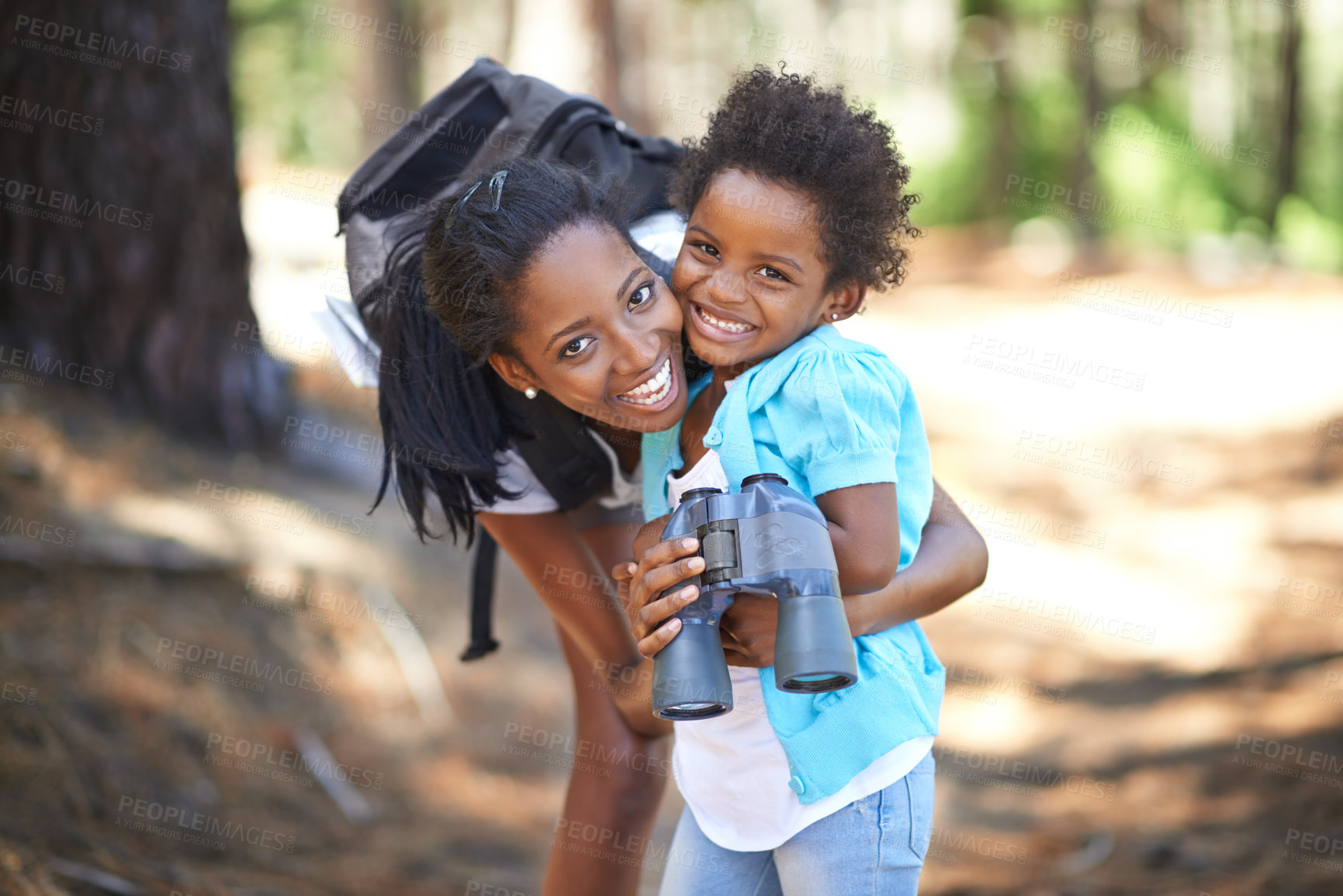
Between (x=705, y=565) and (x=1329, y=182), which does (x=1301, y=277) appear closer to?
(x=1329, y=182)

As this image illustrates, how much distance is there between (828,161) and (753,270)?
222 millimetres

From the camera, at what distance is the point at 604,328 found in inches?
73.4

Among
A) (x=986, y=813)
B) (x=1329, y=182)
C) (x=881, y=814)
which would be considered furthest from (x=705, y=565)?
(x=1329, y=182)

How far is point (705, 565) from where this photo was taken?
1616mm

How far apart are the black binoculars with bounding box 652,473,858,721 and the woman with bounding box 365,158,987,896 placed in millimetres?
176

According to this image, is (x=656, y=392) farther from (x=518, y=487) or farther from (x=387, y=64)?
(x=387, y=64)

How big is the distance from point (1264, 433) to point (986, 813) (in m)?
4.55

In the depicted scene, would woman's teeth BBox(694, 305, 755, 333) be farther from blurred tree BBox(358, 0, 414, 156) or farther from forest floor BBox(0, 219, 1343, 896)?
blurred tree BBox(358, 0, 414, 156)

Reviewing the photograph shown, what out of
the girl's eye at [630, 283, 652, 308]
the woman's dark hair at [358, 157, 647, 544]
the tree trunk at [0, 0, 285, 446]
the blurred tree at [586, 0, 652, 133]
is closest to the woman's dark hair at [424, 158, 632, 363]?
the woman's dark hair at [358, 157, 647, 544]

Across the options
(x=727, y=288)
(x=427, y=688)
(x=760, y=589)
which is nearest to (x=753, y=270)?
(x=727, y=288)

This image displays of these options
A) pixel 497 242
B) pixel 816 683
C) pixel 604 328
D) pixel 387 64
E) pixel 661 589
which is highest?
pixel 387 64

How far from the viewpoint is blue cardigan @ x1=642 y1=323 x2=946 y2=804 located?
1.66m

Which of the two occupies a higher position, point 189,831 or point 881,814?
point 881,814

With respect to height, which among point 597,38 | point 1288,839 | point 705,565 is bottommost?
point 1288,839
